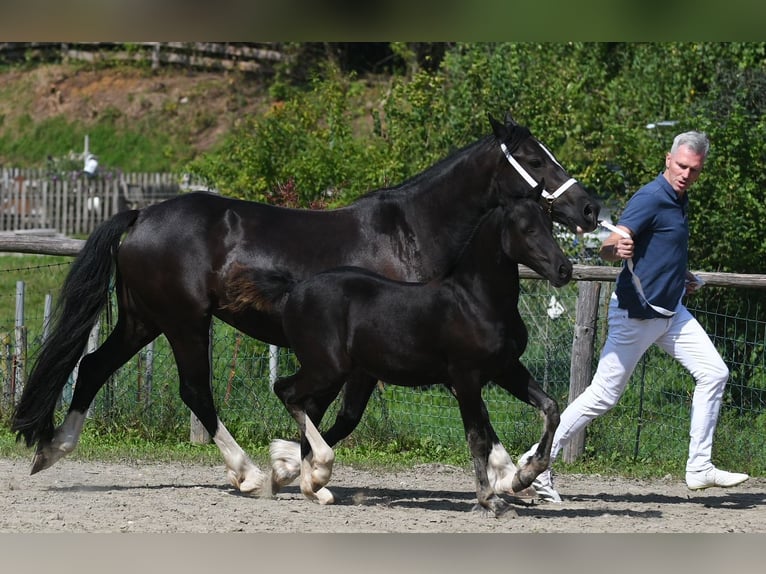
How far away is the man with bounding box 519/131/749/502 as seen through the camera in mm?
5523

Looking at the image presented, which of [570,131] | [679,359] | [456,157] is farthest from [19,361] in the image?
[570,131]

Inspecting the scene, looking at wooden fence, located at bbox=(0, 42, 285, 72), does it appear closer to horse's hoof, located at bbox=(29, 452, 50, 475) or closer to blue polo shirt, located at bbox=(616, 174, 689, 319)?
horse's hoof, located at bbox=(29, 452, 50, 475)

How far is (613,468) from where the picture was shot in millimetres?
7328

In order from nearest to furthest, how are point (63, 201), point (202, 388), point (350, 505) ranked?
point (350, 505)
point (202, 388)
point (63, 201)

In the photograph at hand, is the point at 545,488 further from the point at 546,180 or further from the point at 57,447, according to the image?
the point at 57,447

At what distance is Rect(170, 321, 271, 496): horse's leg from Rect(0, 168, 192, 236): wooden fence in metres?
17.2

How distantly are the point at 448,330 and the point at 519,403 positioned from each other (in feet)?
10.1

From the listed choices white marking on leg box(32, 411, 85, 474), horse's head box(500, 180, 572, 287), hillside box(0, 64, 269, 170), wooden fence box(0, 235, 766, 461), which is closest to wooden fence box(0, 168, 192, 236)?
hillside box(0, 64, 269, 170)

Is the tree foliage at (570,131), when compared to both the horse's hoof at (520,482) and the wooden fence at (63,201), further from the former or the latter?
the wooden fence at (63,201)

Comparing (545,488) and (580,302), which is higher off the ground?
(580,302)

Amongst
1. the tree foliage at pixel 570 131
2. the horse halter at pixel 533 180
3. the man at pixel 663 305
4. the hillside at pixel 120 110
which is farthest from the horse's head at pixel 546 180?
the hillside at pixel 120 110

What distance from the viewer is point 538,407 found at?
5.32 m

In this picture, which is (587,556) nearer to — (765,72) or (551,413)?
(551,413)

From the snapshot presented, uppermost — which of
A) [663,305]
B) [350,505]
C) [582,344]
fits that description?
[663,305]
